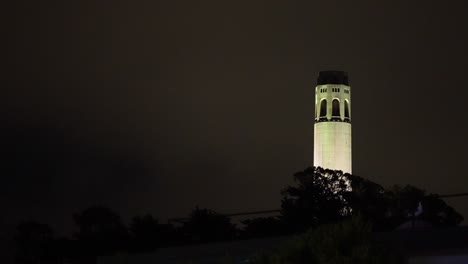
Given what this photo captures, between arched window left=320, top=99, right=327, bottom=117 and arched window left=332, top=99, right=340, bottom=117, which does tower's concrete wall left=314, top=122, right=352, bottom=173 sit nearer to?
arched window left=320, top=99, right=327, bottom=117

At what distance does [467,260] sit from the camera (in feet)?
156

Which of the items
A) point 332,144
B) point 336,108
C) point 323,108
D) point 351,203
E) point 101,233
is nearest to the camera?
point 101,233

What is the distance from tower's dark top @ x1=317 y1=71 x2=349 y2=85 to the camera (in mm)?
187375

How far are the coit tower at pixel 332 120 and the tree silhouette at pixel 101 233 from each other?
55.8m

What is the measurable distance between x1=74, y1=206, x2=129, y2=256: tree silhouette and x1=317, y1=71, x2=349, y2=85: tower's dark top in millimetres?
58430

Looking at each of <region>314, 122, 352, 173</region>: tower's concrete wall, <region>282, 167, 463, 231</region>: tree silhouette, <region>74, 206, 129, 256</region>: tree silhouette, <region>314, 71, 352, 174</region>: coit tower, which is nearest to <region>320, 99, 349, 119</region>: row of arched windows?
<region>314, 71, 352, 174</region>: coit tower

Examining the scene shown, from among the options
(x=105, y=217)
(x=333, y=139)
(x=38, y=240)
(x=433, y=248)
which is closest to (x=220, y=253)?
(x=433, y=248)

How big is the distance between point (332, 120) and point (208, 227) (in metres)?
85.6

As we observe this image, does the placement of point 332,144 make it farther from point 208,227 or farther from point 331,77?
point 208,227

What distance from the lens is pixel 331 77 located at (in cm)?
18750

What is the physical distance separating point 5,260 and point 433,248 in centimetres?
8142

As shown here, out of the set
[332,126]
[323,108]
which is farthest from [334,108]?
[332,126]

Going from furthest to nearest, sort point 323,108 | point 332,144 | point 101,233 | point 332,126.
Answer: point 323,108
point 332,126
point 332,144
point 101,233

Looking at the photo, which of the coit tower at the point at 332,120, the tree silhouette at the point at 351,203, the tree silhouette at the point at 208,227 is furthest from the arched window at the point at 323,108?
the tree silhouette at the point at 208,227
